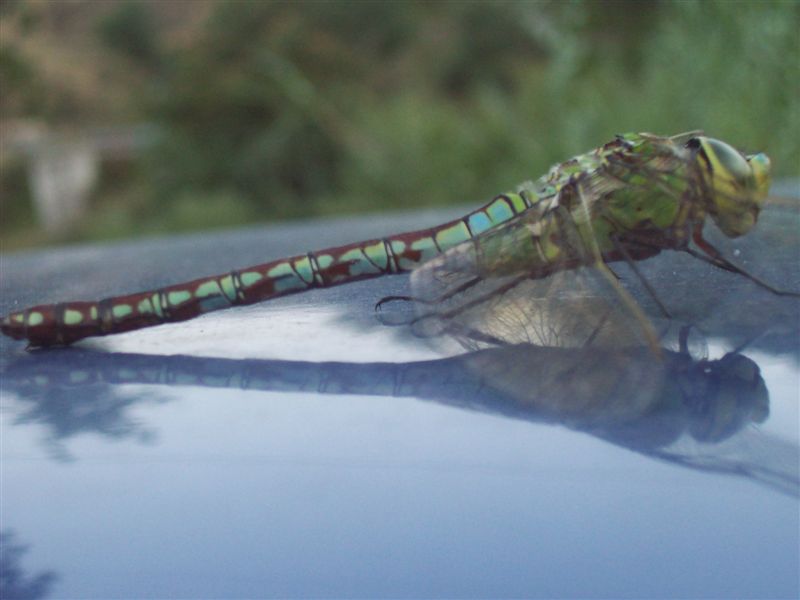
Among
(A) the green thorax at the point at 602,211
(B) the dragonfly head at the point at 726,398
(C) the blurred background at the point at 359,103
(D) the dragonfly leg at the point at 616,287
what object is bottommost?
(B) the dragonfly head at the point at 726,398

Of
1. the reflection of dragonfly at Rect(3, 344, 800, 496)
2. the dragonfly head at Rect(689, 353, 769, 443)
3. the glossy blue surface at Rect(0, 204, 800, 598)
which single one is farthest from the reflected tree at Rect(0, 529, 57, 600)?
the dragonfly head at Rect(689, 353, 769, 443)

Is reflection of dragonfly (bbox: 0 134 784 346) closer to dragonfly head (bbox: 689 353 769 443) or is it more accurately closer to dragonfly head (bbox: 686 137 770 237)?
dragonfly head (bbox: 686 137 770 237)

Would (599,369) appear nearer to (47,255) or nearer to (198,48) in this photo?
(47,255)

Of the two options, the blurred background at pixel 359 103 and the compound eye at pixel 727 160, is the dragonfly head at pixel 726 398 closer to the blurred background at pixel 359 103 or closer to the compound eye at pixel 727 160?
the compound eye at pixel 727 160

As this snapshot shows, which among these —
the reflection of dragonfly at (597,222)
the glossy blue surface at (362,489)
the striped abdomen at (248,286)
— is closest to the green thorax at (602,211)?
the reflection of dragonfly at (597,222)

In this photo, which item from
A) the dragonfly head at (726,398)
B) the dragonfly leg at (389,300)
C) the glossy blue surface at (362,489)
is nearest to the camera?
the glossy blue surface at (362,489)

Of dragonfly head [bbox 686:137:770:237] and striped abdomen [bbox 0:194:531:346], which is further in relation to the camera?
striped abdomen [bbox 0:194:531:346]

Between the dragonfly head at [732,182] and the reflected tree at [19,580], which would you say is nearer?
the reflected tree at [19,580]
